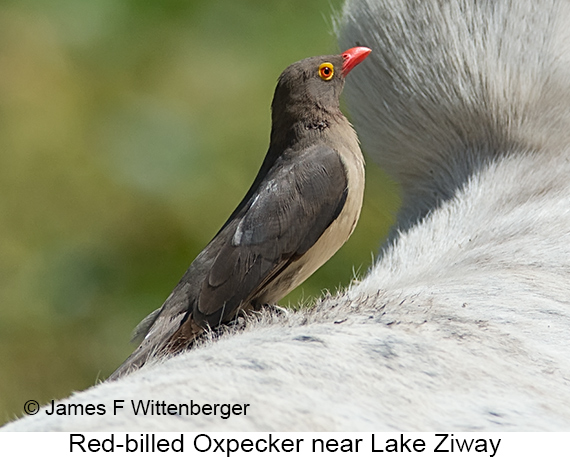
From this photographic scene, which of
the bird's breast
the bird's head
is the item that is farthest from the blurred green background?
the bird's breast

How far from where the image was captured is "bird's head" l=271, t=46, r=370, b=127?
1.88 metres

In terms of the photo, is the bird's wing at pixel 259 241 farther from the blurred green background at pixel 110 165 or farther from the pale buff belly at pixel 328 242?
the blurred green background at pixel 110 165

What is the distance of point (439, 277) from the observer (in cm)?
139

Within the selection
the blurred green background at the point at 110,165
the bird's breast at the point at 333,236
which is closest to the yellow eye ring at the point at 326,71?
the bird's breast at the point at 333,236

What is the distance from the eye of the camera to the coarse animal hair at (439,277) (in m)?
0.89

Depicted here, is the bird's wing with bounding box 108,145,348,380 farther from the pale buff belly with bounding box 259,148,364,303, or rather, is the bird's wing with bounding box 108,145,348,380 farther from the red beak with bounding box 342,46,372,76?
the red beak with bounding box 342,46,372,76

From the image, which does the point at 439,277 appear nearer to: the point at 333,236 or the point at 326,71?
the point at 333,236

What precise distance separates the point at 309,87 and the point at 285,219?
343mm

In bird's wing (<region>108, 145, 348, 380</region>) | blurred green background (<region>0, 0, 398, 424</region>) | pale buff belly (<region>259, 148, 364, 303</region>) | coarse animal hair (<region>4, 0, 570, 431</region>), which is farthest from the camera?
blurred green background (<region>0, 0, 398, 424</region>)

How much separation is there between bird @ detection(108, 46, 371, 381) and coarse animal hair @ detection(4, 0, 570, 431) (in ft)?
0.27

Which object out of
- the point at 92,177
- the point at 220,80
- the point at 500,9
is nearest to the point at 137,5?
the point at 220,80

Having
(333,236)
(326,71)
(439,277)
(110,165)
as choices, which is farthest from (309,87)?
(110,165)
